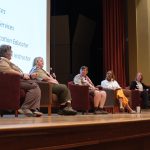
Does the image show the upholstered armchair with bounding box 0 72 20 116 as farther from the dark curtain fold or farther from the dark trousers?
the dark curtain fold

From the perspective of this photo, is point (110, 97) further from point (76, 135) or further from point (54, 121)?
point (76, 135)

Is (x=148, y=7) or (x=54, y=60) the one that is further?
(x=148, y=7)

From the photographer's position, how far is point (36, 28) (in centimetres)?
495

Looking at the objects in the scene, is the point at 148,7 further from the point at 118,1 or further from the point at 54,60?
the point at 54,60

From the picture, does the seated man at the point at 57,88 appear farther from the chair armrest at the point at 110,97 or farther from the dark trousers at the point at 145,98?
the dark trousers at the point at 145,98

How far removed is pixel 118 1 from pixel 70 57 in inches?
66.6

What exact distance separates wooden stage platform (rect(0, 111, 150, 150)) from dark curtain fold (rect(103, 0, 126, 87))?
6.09m

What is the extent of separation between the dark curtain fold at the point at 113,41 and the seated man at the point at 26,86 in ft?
12.7

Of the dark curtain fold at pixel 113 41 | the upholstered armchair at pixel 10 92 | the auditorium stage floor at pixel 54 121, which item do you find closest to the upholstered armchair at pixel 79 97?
the upholstered armchair at pixel 10 92

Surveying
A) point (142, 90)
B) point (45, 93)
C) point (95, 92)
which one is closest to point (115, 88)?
point (95, 92)

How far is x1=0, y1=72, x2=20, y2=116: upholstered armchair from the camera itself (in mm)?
3487

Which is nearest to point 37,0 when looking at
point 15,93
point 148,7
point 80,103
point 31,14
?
point 31,14

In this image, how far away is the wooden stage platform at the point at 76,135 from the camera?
0.78m

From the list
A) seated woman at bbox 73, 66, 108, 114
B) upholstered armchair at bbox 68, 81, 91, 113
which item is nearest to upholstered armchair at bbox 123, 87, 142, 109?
seated woman at bbox 73, 66, 108, 114
